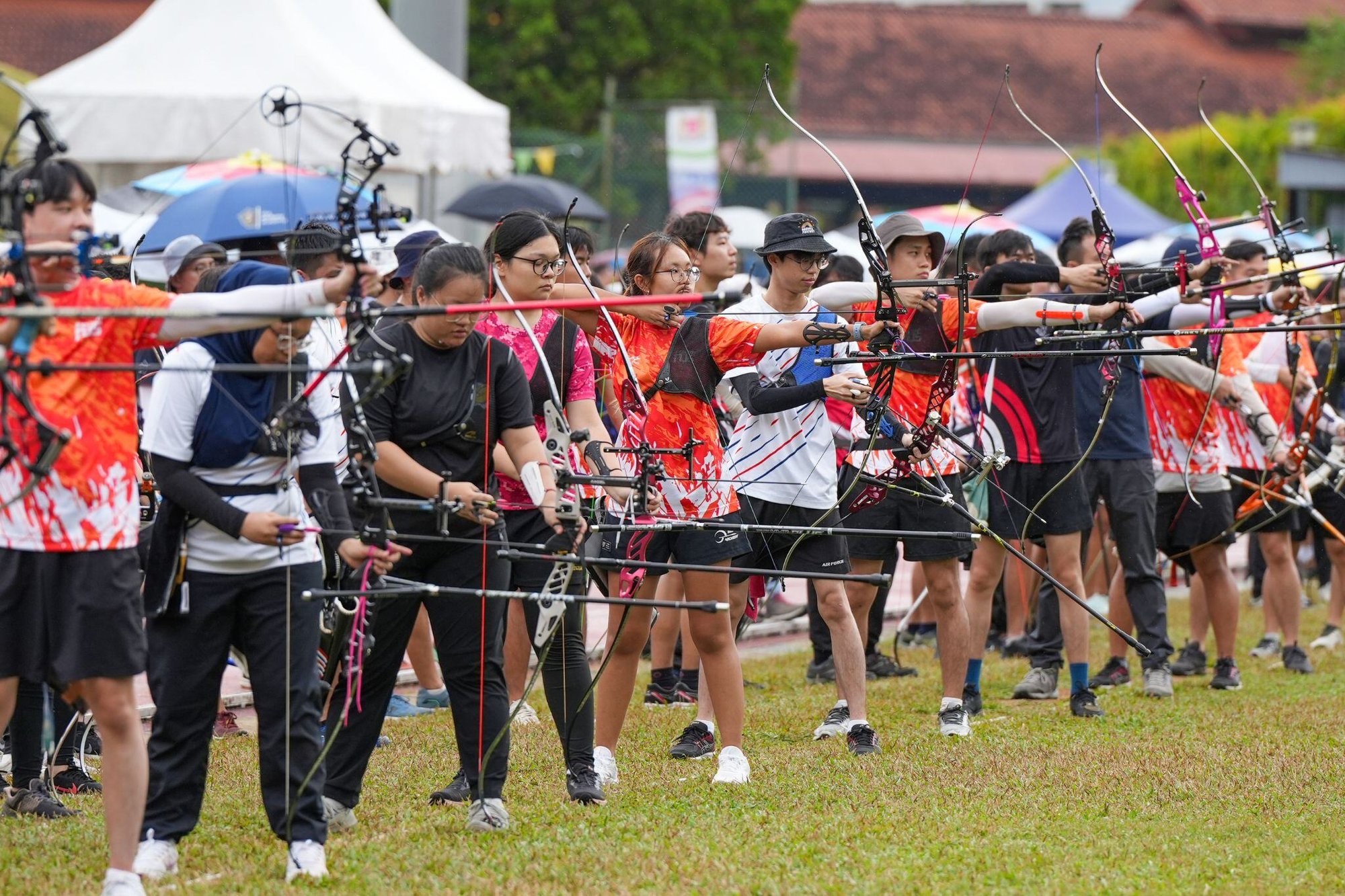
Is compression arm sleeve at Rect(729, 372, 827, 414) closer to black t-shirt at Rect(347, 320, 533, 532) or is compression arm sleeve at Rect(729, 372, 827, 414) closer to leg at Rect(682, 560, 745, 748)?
leg at Rect(682, 560, 745, 748)

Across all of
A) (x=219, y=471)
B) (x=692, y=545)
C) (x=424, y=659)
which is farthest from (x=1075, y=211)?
(x=219, y=471)

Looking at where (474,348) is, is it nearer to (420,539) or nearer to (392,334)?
(392,334)

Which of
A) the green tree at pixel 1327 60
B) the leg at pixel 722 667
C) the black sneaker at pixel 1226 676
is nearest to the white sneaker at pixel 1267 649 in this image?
the black sneaker at pixel 1226 676

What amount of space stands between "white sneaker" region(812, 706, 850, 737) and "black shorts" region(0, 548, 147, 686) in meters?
3.25

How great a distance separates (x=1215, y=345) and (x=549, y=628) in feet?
12.6

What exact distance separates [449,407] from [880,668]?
4.26 metres

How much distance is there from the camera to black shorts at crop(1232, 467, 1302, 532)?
8797mm

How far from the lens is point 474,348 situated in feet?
17.4

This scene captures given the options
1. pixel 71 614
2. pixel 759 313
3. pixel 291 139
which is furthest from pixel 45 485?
pixel 291 139

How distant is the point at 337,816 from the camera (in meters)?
5.33

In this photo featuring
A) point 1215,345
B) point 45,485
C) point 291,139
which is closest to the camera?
point 45,485

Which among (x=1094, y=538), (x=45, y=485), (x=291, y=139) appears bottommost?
(x=1094, y=538)

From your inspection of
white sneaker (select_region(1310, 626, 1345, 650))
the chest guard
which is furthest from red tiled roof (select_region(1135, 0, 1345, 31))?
the chest guard

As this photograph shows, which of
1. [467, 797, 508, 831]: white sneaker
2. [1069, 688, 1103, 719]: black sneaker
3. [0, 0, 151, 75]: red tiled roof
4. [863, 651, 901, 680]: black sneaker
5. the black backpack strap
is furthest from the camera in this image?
[0, 0, 151, 75]: red tiled roof
